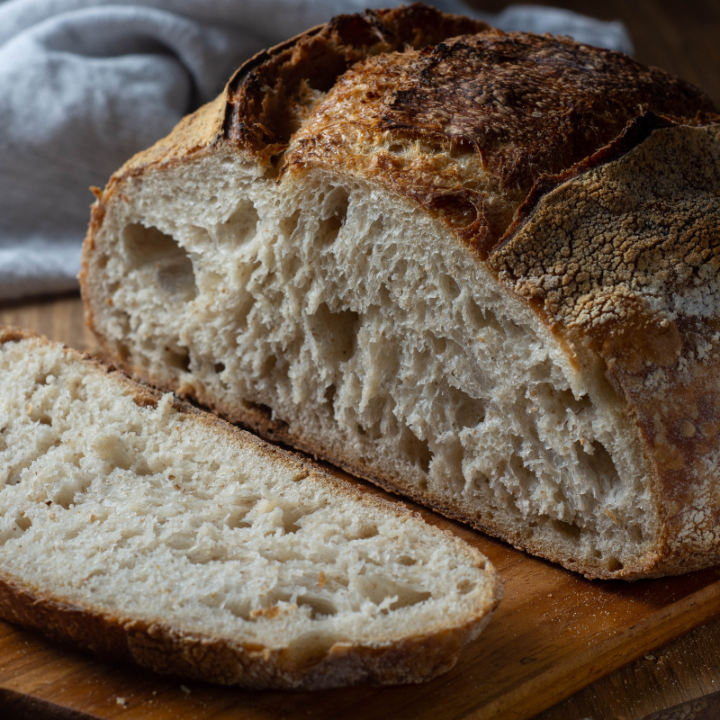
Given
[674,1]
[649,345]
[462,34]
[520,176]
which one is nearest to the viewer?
[649,345]

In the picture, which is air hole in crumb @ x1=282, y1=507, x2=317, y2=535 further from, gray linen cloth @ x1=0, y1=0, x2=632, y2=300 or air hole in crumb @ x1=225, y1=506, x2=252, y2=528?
gray linen cloth @ x1=0, y1=0, x2=632, y2=300

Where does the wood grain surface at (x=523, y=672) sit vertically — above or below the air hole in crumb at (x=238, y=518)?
below

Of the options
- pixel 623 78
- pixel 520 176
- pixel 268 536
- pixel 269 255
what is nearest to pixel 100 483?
pixel 268 536

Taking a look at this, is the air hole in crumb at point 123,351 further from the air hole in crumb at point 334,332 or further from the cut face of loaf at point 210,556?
the air hole in crumb at point 334,332

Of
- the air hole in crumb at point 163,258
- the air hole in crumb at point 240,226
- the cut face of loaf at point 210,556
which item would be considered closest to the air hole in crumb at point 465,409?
the cut face of loaf at point 210,556

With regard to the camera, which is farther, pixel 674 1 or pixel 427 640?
pixel 674 1

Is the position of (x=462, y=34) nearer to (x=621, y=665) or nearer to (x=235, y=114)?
(x=235, y=114)

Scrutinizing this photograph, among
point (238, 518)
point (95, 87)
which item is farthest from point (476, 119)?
point (95, 87)

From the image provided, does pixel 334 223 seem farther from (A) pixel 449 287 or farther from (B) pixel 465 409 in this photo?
(B) pixel 465 409
